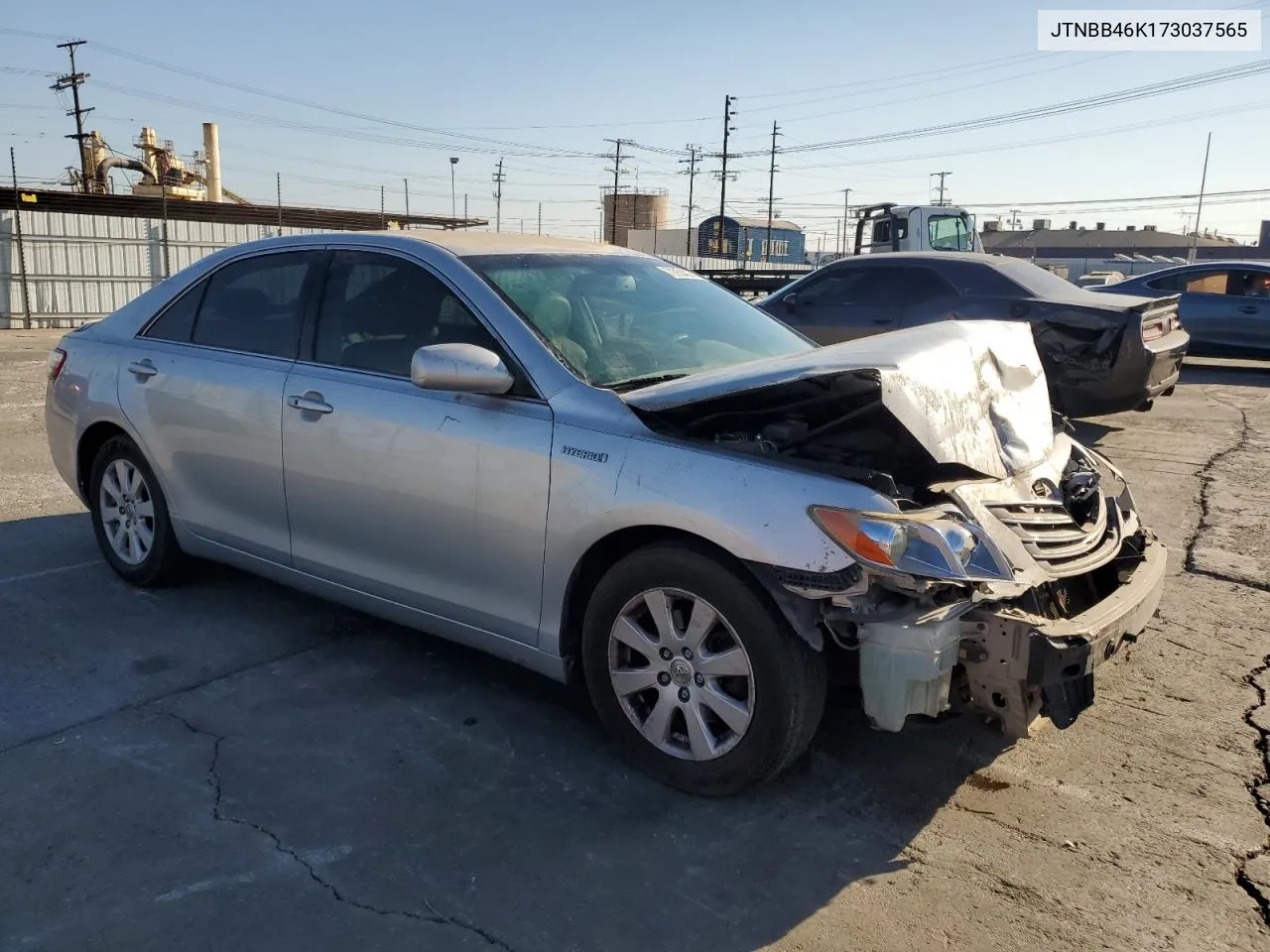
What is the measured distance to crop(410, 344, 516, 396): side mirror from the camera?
3.41m

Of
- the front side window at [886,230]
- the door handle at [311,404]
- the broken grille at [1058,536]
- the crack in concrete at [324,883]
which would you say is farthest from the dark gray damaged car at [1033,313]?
the front side window at [886,230]

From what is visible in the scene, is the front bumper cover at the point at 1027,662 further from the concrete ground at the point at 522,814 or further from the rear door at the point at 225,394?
the rear door at the point at 225,394

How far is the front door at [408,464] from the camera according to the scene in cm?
347

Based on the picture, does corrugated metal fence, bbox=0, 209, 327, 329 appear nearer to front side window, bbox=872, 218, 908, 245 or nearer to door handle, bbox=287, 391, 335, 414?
front side window, bbox=872, 218, 908, 245

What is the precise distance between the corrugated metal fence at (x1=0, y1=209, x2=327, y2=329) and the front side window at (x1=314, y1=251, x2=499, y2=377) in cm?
1775

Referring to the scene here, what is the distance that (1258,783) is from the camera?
10.9 feet

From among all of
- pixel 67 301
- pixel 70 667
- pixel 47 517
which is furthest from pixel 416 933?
pixel 67 301

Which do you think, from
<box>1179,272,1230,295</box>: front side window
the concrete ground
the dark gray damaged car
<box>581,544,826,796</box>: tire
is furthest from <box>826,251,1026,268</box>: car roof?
<box>581,544,826,796</box>: tire

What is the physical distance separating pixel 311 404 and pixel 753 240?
258ft

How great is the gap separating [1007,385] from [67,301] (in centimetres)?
2287

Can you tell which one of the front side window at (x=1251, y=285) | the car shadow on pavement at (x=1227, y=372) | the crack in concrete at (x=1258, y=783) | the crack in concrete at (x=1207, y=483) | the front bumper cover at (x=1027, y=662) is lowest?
the crack in concrete at (x=1258, y=783)

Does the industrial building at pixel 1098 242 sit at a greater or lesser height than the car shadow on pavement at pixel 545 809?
greater

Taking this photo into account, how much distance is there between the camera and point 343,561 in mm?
4016

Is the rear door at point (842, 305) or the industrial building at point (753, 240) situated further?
the industrial building at point (753, 240)
